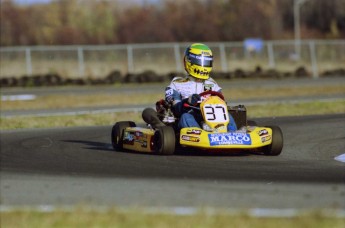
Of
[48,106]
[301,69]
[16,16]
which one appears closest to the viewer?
[48,106]

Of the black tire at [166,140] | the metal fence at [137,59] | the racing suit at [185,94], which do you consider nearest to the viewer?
the black tire at [166,140]

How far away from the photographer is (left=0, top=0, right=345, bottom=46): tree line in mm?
62500

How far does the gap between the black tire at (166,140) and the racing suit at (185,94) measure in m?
0.32

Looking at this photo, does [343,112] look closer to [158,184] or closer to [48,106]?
[48,106]

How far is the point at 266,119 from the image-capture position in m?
16.2

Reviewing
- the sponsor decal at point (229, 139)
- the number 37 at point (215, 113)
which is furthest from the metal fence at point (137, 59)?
the sponsor decal at point (229, 139)

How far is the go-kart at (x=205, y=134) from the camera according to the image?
9945mm

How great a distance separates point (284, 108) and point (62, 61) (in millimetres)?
17304

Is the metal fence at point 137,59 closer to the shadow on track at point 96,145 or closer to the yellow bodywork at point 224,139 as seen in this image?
the shadow on track at point 96,145


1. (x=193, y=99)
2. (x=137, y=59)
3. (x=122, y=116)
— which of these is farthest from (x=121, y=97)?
(x=193, y=99)

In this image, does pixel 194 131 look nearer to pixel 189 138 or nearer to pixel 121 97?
pixel 189 138

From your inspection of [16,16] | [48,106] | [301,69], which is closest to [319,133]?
[48,106]

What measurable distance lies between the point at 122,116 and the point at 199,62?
678 centimetres

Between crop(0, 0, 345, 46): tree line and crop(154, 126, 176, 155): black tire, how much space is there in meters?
47.3
